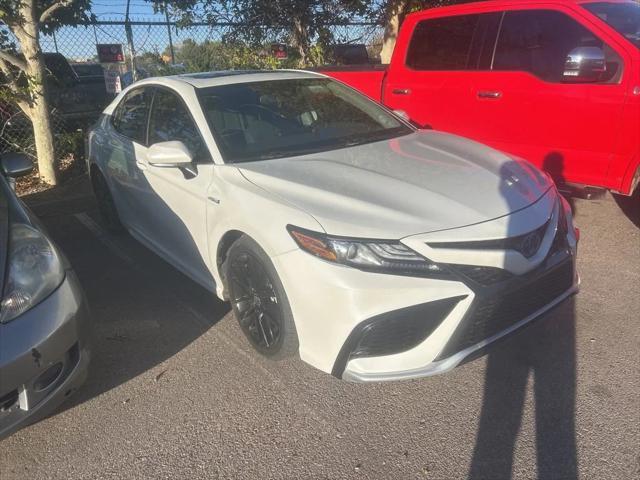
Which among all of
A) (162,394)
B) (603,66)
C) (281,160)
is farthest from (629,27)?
(162,394)

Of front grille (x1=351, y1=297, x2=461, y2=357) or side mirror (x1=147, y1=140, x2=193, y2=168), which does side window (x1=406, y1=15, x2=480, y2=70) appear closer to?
side mirror (x1=147, y1=140, x2=193, y2=168)

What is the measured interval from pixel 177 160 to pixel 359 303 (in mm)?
1435

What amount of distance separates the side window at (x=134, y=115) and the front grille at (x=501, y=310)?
2.70 metres

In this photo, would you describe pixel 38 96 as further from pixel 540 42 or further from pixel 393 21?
pixel 540 42

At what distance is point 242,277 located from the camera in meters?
2.93

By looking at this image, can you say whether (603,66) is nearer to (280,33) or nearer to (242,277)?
(242,277)

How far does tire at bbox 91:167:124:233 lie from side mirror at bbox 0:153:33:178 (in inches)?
43.1

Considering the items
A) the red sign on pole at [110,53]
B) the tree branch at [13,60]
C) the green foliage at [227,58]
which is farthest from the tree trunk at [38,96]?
the green foliage at [227,58]

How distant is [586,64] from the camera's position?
151 inches

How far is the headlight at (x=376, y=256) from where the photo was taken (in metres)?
2.30

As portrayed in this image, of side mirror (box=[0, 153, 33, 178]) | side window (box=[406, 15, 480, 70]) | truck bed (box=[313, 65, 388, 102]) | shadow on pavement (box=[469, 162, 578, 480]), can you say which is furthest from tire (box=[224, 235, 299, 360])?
truck bed (box=[313, 65, 388, 102])

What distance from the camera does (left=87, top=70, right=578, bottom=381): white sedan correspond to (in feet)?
7.57

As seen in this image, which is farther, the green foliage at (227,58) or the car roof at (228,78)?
the green foliage at (227,58)

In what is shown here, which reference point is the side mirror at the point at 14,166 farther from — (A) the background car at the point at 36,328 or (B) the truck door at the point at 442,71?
(B) the truck door at the point at 442,71
